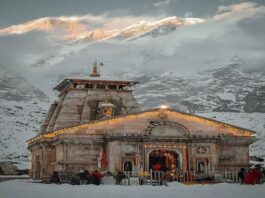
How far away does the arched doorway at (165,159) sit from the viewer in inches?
1542

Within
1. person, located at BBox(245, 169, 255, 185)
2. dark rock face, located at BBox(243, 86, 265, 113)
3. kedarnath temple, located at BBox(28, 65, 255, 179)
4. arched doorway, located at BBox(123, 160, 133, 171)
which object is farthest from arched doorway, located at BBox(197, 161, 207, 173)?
dark rock face, located at BBox(243, 86, 265, 113)

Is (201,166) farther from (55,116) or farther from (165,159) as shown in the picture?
(55,116)

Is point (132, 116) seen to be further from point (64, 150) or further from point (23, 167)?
point (23, 167)

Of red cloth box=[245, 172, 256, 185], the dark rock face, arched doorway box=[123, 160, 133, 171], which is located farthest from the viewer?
the dark rock face

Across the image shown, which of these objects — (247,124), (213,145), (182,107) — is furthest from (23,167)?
(182,107)

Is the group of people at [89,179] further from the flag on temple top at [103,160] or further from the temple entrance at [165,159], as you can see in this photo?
the temple entrance at [165,159]

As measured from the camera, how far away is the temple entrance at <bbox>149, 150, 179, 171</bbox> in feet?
129

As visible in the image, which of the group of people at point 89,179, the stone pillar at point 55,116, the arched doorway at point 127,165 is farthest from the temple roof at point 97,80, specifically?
the group of people at point 89,179

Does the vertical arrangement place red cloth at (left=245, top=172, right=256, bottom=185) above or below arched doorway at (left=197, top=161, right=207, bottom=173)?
below

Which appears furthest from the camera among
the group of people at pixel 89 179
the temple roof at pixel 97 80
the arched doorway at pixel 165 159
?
the temple roof at pixel 97 80

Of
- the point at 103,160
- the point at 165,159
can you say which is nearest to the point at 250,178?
the point at 103,160

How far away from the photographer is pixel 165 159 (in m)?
40.5

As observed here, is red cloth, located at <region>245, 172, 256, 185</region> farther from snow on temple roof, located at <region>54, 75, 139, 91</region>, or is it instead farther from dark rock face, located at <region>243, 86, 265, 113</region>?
dark rock face, located at <region>243, 86, 265, 113</region>

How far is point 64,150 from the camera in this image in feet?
124
